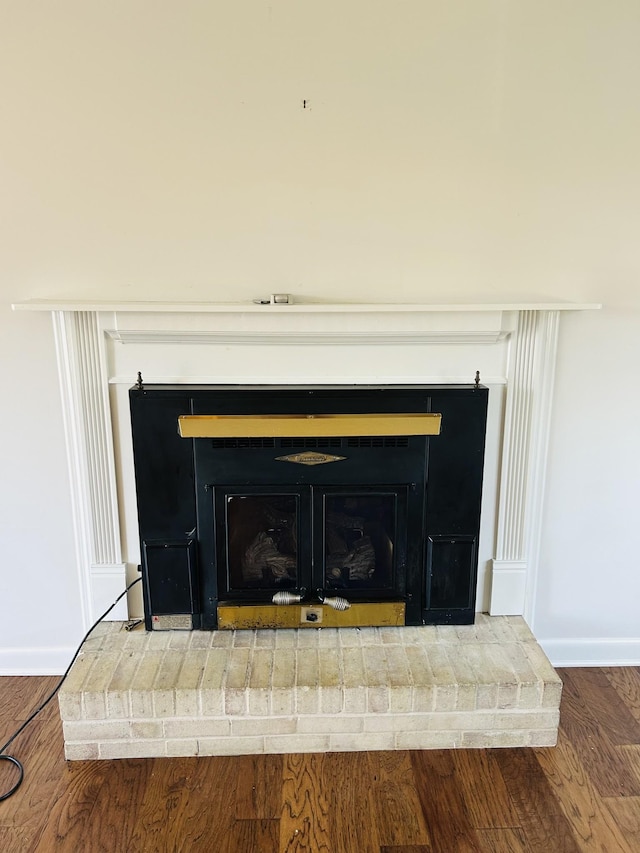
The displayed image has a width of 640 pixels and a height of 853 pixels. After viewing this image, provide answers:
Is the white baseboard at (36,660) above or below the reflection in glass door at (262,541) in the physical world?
below

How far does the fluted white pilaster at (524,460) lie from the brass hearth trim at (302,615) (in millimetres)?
422

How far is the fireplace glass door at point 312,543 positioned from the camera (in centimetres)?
201

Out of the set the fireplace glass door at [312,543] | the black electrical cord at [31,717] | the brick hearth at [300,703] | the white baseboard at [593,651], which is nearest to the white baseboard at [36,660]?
the black electrical cord at [31,717]

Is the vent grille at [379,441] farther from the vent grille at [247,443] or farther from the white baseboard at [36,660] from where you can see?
the white baseboard at [36,660]

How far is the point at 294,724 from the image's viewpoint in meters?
1.85

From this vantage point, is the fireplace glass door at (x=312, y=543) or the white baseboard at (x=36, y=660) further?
the white baseboard at (x=36, y=660)

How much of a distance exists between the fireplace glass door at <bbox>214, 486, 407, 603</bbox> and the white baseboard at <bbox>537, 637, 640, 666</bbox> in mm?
706

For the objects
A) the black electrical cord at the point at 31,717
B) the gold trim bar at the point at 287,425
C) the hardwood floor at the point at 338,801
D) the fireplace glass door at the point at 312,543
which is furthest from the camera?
the fireplace glass door at the point at 312,543

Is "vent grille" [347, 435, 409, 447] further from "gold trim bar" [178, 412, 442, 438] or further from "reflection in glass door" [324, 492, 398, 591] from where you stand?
"reflection in glass door" [324, 492, 398, 591]

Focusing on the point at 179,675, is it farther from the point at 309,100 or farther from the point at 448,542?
the point at 309,100

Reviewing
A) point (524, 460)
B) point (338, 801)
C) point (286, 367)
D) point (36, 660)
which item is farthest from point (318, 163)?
point (36, 660)

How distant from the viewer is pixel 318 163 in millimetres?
1869

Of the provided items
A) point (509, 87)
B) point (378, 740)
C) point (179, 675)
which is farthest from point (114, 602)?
point (509, 87)

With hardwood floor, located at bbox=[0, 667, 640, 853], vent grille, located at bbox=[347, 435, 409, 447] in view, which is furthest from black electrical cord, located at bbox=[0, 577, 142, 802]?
vent grille, located at bbox=[347, 435, 409, 447]
